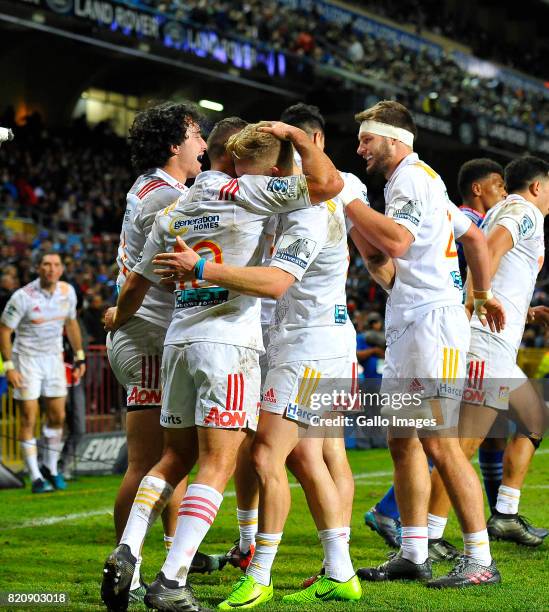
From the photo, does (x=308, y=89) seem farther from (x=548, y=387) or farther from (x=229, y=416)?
(x=229, y=416)

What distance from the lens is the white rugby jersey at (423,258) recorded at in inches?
216

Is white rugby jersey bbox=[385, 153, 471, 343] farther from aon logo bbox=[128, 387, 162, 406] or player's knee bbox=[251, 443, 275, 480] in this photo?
aon logo bbox=[128, 387, 162, 406]

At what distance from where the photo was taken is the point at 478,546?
17.5 feet

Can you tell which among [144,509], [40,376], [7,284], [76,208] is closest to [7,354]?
[40,376]

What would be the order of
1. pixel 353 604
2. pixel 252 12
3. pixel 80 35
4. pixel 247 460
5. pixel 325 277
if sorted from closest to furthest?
1. pixel 353 604
2. pixel 325 277
3. pixel 247 460
4. pixel 80 35
5. pixel 252 12

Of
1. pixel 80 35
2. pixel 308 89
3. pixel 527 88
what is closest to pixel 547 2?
pixel 527 88

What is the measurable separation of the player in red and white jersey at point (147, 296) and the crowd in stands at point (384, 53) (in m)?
19.9

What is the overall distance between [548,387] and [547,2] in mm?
46767

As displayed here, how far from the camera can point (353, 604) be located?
4844mm

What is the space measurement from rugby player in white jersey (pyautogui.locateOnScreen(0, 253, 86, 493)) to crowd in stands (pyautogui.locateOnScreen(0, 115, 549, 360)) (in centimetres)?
405

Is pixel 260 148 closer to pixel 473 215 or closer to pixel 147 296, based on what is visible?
pixel 147 296

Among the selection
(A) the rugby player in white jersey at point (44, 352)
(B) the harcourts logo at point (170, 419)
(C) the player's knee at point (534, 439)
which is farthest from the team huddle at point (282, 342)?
(A) the rugby player in white jersey at point (44, 352)

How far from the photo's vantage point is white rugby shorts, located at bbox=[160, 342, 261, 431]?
4.53m

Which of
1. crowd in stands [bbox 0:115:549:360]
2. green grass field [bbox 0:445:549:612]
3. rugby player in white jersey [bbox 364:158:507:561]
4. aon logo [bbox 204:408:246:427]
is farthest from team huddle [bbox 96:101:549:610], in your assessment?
crowd in stands [bbox 0:115:549:360]
